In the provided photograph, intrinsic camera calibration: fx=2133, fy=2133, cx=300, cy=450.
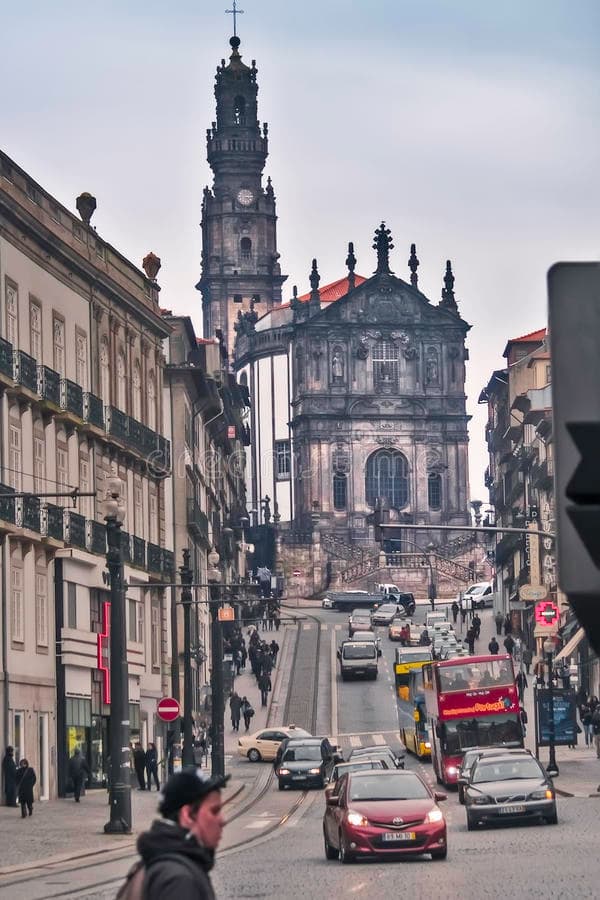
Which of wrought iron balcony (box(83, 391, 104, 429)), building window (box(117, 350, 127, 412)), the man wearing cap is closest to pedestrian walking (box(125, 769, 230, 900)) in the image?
the man wearing cap

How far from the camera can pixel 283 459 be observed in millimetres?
192125

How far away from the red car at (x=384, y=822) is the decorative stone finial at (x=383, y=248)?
520 feet

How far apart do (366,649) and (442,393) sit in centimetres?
8571

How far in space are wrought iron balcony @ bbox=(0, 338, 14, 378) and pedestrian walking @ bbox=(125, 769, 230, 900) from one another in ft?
148

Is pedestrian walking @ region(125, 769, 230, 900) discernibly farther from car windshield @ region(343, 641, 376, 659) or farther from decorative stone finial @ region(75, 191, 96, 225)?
car windshield @ region(343, 641, 376, 659)

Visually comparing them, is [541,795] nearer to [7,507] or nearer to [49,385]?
[7,507]

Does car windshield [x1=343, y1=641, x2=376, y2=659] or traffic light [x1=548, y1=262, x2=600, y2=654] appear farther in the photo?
car windshield [x1=343, y1=641, x2=376, y2=659]

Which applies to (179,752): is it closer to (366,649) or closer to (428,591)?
(366,649)

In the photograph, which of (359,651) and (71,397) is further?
(359,651)

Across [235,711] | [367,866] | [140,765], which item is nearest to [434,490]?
[235,711]

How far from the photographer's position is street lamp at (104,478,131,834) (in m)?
37.1

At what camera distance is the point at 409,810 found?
32.0 m

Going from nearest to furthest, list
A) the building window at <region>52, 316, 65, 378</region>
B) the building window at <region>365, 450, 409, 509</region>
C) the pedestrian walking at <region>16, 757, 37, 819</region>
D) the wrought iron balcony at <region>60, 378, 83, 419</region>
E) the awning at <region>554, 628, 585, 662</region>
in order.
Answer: the pedestrian walking at <region>16, 757, 37, 819</region> < the wrought iron balcony at <region>60, 378, 83, 419</region> < the building window at <region>52, 316, 65, 378</region> < the awning at <region>554, 628, 585, 662</region> < the building window at <region>365, 450, 409, 509</region>

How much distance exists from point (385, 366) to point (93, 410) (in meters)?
127
